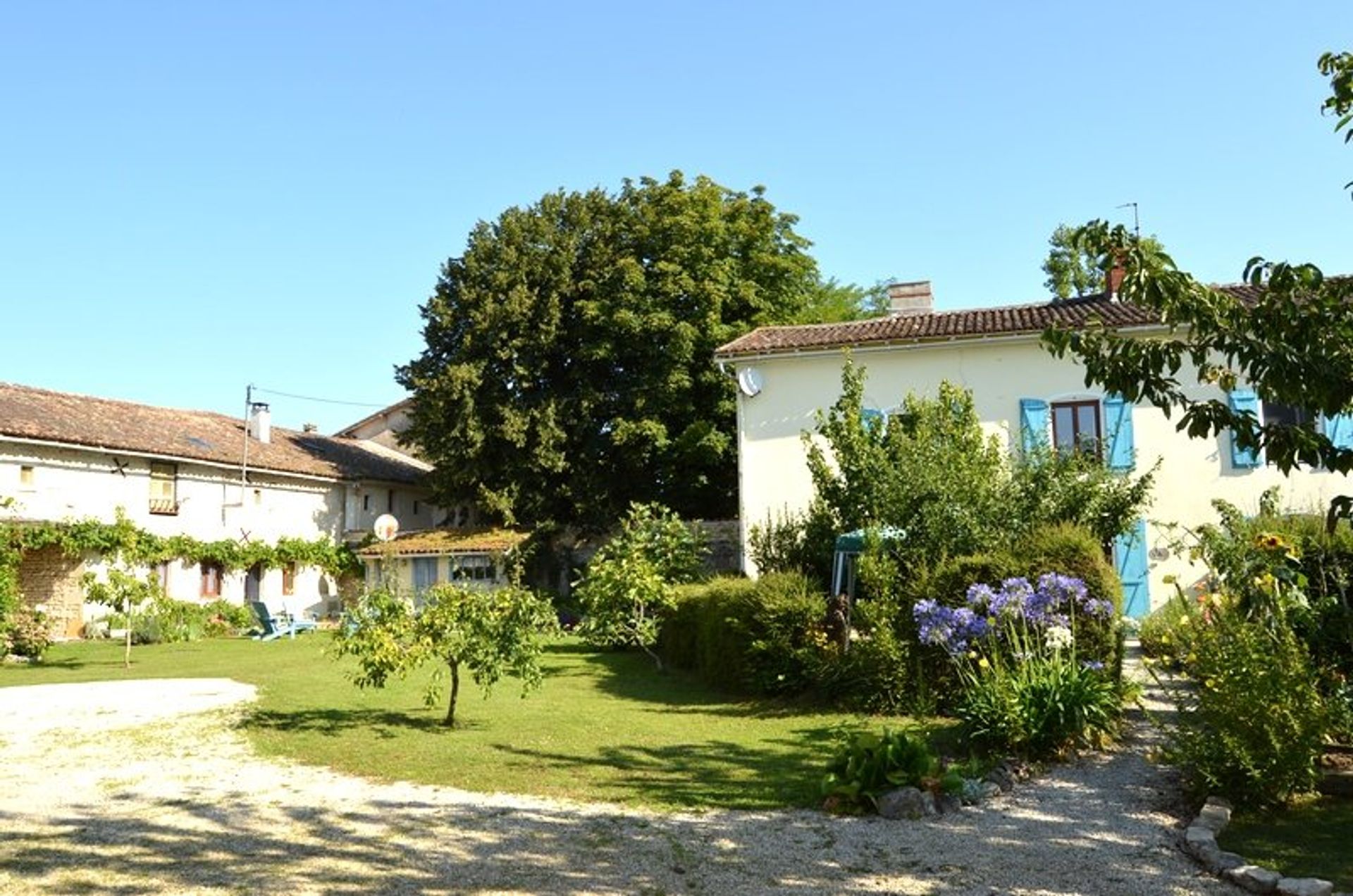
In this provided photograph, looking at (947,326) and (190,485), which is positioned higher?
(947,326)

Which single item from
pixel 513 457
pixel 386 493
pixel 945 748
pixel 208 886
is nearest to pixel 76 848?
pixel 208 886

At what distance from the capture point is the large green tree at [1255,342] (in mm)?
4625

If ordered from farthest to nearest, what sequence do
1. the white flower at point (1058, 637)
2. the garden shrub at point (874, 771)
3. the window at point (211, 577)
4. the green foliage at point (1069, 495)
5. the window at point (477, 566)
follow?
the window at point (477, 566) → the window at point (211, 577) → the green foliage at point (1069, 495) → the white flower at point (1058, 637) → the garden shrub at point (874, 771)

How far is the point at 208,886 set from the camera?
5133 millimetres

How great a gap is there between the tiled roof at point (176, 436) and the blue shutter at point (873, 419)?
64.1 ft

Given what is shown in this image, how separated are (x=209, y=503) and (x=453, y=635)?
22708 millimetres

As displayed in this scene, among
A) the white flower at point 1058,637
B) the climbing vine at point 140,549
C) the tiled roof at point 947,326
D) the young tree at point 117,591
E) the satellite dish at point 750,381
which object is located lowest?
the white flower at point 1058,637

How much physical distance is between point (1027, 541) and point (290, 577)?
86.2 ft

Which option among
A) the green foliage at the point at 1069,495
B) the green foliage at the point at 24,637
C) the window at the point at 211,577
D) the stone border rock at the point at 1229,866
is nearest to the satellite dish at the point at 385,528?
the window at the point at 211,577

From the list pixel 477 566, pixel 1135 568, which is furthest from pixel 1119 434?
pixel 477 566

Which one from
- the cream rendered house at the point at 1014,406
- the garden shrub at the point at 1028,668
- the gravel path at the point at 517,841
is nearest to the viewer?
the gravel path at the point at 517,841

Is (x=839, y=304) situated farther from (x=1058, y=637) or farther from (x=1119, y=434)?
(x=1058, y=637)

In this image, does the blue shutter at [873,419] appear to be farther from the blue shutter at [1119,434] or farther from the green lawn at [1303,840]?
the green lawn at [1303,840]

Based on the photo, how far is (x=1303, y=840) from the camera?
588 centimetres
